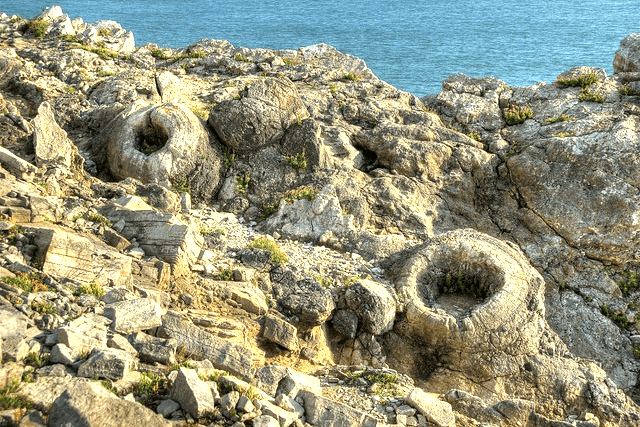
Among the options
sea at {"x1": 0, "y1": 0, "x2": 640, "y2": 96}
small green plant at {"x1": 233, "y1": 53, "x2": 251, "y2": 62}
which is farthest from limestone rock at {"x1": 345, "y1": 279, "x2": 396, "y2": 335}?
sea at {"x1": 0, "y1": 0, "x2": 640, "y2": 96}

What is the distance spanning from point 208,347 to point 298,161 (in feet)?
36.1

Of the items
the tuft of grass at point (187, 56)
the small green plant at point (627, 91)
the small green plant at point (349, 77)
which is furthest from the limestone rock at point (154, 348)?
the small green plant at point (627, 91)

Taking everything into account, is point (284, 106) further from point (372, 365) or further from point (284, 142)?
point (372, 365)

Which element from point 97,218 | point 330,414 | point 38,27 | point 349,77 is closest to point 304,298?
point 97,218

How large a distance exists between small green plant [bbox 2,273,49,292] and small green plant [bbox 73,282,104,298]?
26.0 inches

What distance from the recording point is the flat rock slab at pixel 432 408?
14.9 metres

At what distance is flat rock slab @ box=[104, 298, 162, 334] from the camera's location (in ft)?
47.9

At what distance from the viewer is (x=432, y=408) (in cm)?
1510

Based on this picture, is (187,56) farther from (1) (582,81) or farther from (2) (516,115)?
(1) (582,81)

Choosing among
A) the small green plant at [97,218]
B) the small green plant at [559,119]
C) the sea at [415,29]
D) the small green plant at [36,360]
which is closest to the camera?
the small green plant at [36,360]

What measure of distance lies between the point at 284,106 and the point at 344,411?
14305 millimetres

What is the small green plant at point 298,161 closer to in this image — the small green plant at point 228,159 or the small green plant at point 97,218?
the small green plant at point 228,159

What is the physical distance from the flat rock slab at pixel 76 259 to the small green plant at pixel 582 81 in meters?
19.5

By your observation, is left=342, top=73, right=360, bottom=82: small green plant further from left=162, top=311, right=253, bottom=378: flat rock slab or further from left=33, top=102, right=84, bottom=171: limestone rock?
left=162, top=311, right=253, bottom=378: flat rock slab
